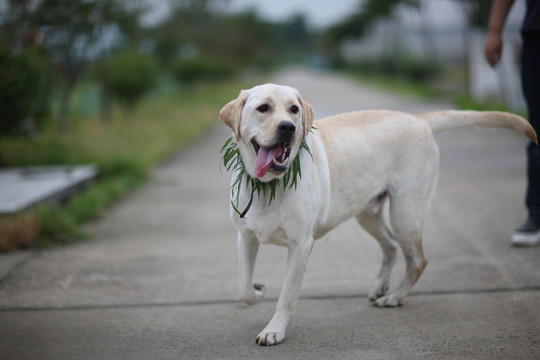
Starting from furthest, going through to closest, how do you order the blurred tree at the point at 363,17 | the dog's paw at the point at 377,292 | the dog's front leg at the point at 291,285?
the blurred tree at the point at 363,17
the dog's paw at the point at 377,292
the dog's front leg at the point at 291,285

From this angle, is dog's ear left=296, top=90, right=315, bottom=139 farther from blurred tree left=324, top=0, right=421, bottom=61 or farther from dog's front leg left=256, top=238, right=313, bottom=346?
blurred tree left=324, top=0, right=421, bottom=61

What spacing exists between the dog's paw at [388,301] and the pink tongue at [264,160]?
130 centimetres

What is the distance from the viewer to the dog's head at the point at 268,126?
3.20 meters

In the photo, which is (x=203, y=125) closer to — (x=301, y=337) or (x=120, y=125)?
(x=120, y=125)

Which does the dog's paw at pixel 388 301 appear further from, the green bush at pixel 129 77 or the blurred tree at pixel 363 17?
the blurred tree at pixel 363 17

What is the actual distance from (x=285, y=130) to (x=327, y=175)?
1.97 ft

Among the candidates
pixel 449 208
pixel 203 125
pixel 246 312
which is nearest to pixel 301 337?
pixel 246 312

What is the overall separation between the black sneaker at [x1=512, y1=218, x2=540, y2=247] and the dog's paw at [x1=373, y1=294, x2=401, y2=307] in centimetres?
165

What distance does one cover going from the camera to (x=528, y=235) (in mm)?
4984

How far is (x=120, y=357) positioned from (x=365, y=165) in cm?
186

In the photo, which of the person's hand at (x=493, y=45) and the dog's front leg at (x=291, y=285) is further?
the person's hand at (x=493, y=45)

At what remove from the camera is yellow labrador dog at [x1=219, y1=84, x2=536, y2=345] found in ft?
10.8

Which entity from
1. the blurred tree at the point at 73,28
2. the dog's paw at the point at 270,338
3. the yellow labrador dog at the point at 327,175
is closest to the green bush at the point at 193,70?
the blurred tree at the point at 73,28

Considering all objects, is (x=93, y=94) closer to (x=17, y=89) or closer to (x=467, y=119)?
(x=17, y=89)
